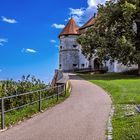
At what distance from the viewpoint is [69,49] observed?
3935 inches

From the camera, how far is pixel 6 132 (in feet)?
39.8

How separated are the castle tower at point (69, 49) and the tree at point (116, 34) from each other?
38610 mm

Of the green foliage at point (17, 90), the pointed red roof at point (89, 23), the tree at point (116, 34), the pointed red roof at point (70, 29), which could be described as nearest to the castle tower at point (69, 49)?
the pointed red roof at point (70, 29)

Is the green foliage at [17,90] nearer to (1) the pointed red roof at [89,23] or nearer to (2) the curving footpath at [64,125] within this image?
(2) the curving footpath at [64,125]

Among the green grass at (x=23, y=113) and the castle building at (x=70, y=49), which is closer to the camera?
the green grass at (x=23, y=113)

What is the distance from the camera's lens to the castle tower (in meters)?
98.3

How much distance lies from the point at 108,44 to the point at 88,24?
134 feet

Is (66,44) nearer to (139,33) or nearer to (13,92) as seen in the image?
(139,33)

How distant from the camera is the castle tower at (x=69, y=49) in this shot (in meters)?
98.3

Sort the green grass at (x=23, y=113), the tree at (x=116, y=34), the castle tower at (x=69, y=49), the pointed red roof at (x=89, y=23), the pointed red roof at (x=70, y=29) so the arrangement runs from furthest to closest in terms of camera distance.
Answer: the pointed red roof at (x=70, y=29) → the castle tower at (x=69, y=49) → the pointed red roof at (x=89, y=23) → the tree at (x=116, y=34) → the green grass at (x=23, y=113)

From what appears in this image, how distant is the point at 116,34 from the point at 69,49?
44.4 metres

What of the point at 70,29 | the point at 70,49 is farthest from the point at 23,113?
the point at 70,29

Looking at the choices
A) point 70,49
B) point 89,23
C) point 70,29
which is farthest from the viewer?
point 70,29

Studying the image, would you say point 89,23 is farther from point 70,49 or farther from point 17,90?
point 17,90
